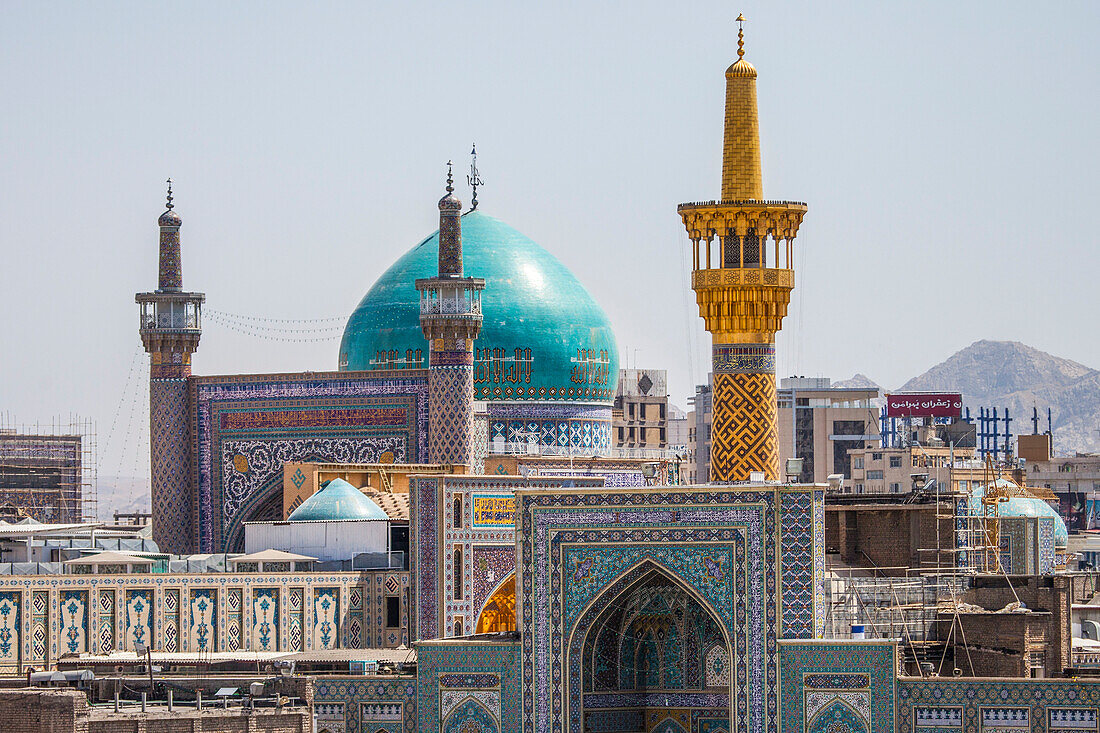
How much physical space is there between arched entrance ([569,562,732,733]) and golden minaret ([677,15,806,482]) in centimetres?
250

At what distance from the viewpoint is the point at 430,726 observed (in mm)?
24969

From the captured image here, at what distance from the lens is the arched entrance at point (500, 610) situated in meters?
31.9

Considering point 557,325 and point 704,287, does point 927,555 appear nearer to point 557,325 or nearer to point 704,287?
point 704,287

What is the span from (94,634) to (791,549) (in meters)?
9.73

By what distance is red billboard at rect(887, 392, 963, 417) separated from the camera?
241ft

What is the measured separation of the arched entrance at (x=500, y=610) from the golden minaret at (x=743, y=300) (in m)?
4.96

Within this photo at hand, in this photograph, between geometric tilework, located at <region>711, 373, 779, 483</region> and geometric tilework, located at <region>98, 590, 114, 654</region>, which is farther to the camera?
geometric tilework, located at <region>98, 590, 114, 654</region>

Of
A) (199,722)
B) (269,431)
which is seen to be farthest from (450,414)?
(199,722)

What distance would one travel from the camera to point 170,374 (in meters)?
37.1

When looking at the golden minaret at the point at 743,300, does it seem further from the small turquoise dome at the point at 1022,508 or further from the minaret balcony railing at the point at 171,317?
the minaret balcony railing at the point at 171,317

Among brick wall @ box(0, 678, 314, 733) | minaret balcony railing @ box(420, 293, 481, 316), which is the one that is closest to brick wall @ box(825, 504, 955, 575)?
minaret balcony railing @ box(420, 293, 481, 316)

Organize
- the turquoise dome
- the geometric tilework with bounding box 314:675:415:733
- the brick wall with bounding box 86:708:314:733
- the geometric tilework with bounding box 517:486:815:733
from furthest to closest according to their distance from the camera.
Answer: the turquoise dome → the geometric tilework with bounding box 314:675:415:733 → the geometric tilework with bounding box 517:486:815:733 → the brick wall with bounding box 86:708:314:733

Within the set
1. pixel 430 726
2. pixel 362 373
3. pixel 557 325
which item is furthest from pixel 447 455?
pixel 430 726

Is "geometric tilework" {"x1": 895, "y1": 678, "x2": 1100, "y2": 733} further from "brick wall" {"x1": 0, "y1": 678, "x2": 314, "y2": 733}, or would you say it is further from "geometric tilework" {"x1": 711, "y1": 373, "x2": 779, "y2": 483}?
"brick wall" {"x1": 0, "y1": 678, "x2": 314, "y2": 733}
